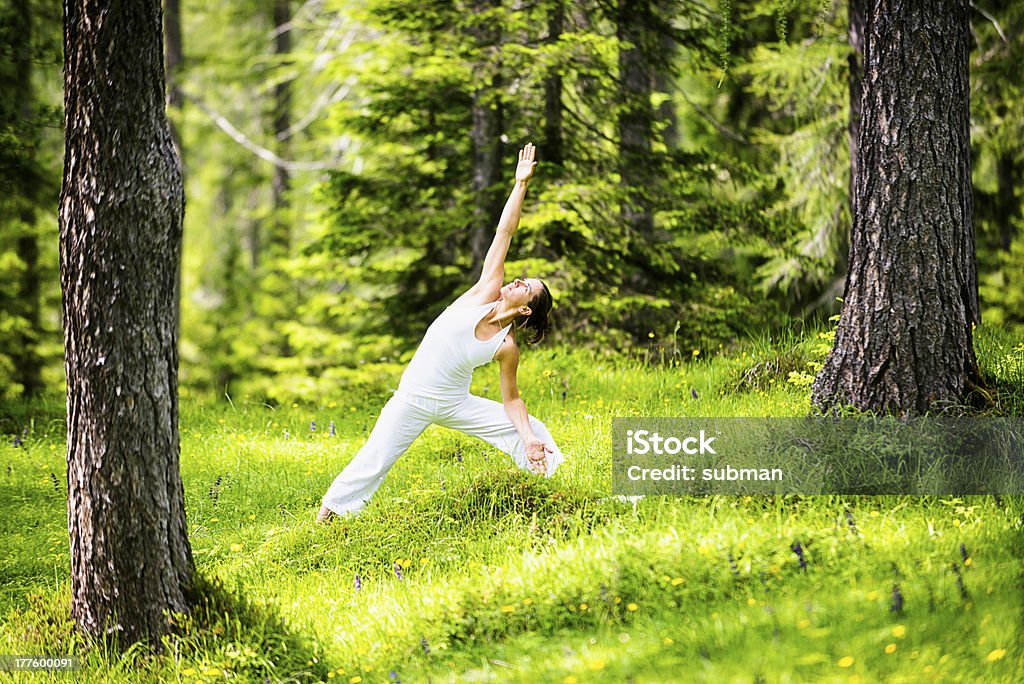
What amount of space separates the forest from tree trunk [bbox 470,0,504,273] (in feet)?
0.16

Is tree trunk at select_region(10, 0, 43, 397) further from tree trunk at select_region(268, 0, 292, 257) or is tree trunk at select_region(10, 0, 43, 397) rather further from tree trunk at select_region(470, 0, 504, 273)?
tree trunk at select_region(470, 0, 504, 273)

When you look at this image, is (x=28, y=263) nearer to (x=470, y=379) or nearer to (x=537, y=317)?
(x=470, y=379)

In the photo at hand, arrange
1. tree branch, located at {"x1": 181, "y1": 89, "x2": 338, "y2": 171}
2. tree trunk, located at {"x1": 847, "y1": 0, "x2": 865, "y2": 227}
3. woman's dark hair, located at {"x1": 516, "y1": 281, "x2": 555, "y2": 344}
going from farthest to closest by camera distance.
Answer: tree branch, located at {"x1": 181, "y1": 89, "x2": 338, "y2": 171} → tree trunk, located at {"x1": 847, "y1": 0, "x2": 865, "y2": 227} → woman's dark hair, located at {"x1": 516, "y1": 281, "x2": 555, "y2": 344}

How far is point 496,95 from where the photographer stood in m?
10.9

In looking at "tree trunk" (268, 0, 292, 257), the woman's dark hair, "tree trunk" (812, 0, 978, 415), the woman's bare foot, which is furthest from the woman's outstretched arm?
"tree trunk" (268, 0, 292, 257)

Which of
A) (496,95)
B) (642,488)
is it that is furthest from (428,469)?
(496,95)

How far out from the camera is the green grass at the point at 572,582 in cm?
390

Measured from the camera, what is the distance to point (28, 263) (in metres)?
13.5

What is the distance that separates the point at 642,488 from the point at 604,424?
1.54 meters

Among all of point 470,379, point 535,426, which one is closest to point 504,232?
point 470,379

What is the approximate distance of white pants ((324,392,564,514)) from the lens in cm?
615

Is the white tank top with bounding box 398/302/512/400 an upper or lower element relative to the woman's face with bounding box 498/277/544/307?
lower

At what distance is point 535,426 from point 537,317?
2.56ft

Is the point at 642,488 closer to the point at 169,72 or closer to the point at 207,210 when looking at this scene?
the point at 169,72
